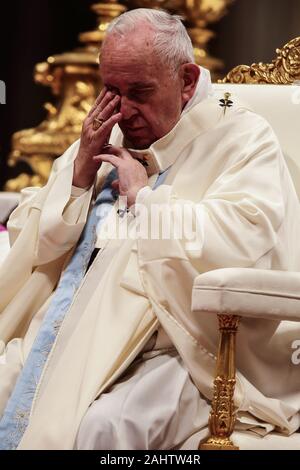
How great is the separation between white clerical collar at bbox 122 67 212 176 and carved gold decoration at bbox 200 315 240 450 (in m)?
0.69

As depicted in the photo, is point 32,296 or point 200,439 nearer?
point 200,439

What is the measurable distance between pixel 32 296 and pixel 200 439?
0.75 meters

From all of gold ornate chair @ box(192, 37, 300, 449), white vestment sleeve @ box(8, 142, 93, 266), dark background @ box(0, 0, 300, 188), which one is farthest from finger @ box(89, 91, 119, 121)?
dark background @ box(0, 0, 300, 188)

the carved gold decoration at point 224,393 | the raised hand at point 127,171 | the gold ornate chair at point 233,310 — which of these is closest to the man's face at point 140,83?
the raised hand at point 127,171

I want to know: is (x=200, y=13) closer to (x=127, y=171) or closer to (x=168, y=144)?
(x=168, y=144)

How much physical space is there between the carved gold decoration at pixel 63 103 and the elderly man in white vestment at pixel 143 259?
343cm

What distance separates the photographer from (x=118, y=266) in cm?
353

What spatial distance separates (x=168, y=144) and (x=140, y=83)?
0.21m

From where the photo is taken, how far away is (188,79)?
12.2ft

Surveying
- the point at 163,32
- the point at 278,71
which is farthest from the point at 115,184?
the point at 278,71

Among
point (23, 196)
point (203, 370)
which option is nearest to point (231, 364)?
point (203, 370)

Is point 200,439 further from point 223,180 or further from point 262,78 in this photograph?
point 262,78

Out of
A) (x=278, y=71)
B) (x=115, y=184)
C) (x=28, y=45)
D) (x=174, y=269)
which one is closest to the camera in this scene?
(x=174, y=269)

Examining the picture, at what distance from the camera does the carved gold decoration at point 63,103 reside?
7.32 m
